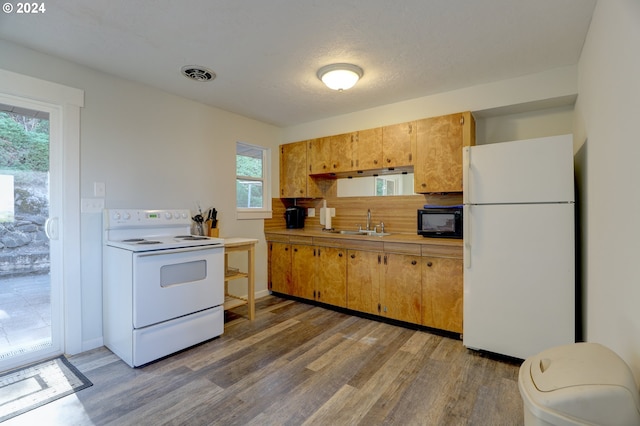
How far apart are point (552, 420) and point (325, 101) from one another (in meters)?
3.11

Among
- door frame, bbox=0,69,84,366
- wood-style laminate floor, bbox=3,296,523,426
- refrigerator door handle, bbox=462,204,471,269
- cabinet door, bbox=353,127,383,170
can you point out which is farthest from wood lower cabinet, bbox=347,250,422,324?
door frame, bbox=0,69,84,366

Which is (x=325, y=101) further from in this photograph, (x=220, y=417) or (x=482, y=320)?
(x=220, y=417)

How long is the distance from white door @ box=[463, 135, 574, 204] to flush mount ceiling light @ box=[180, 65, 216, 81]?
7.48 ft

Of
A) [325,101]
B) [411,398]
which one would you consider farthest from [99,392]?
[325,101]

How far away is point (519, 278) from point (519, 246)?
0.79 feet

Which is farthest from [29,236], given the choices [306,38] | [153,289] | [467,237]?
[467,237]

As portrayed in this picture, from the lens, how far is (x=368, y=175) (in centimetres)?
381

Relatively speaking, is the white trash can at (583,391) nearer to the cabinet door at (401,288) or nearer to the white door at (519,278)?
the white door at (519,278)

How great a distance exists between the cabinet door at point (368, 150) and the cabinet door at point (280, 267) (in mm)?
1384

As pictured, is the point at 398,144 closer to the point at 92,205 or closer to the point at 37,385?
the point at 92,205

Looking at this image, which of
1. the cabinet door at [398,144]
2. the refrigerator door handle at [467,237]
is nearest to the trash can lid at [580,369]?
the refrigerator door handle at [467,237]

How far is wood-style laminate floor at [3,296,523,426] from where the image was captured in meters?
1.71

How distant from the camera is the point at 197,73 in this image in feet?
8.65

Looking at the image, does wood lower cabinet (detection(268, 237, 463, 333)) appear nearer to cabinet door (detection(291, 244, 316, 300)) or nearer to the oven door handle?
cabinet door (detection(291, 244, 316, 300))
